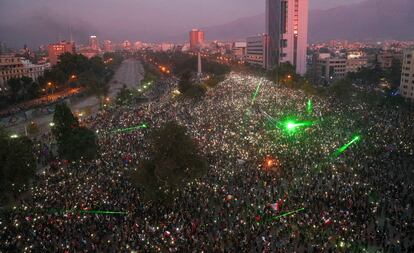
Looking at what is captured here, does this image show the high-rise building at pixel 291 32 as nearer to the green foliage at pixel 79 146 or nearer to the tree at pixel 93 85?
the tree at pixel 93 85

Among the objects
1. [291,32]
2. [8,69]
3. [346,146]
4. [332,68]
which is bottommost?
[346,146]

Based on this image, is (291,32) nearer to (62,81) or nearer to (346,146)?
(62,81)

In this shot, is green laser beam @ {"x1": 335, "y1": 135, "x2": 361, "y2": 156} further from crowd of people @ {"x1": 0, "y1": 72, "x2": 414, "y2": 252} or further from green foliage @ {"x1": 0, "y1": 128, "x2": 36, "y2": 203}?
green foliage @ {"x1": 0, "y1": 128, "x2": 36, "y2": 203}

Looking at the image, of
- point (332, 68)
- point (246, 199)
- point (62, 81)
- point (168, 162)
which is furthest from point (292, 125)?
point (332, 68)

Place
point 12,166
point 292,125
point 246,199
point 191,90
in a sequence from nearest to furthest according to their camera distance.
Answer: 1. point 246,199
2. point 12,166
3. point 292,125
4. point 191,90

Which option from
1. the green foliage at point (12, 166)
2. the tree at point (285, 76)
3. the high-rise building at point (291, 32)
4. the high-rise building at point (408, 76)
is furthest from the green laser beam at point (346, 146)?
the high-rise building at point (291, 32)

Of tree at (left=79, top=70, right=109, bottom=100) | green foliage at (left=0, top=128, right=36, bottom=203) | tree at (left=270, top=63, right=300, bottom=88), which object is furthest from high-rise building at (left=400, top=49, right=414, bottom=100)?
green foliage at (left=0, top=128, right=36, bottom=203)

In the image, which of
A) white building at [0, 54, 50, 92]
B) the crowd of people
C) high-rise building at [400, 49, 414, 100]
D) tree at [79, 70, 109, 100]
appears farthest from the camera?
white building at [0, 54, 50, 92]
